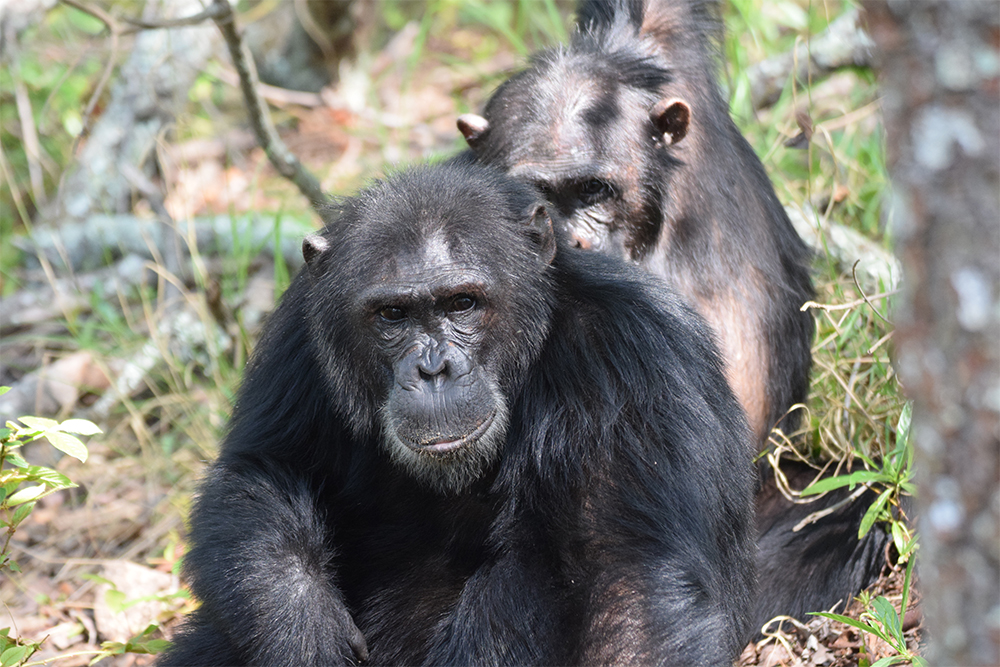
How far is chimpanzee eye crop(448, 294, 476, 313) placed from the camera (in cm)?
375

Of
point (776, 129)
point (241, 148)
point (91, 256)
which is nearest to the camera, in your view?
point (776, 129)

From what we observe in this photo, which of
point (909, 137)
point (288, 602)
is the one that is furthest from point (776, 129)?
point (909, 137)

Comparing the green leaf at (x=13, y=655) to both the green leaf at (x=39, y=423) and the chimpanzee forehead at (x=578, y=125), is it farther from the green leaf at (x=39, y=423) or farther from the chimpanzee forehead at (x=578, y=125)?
the chimpanzee forehead at (x=578, y=125)

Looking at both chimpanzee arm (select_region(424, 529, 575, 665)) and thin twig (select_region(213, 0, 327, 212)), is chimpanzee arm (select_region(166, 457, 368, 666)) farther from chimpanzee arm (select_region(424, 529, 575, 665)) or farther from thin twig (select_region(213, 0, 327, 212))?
thin twig (select_region(213, 0, 327, 212))

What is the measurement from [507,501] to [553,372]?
0.49 metres

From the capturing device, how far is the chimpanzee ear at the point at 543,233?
12.9 ft

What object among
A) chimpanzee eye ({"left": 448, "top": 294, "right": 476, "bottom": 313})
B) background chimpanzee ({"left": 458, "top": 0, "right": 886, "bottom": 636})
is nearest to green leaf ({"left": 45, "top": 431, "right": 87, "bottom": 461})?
chimpanzee eye ({"left": 448, "top": 294, "right": 476, "bottom": 313})

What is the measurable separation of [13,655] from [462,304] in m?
1.99

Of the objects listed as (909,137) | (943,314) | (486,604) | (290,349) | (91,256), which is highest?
(909,137)

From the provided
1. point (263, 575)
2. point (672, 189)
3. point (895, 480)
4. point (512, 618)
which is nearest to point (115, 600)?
point (263, 575)

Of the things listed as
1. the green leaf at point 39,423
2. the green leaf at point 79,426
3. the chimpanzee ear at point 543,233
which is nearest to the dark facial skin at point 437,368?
the chimpanzee ear at point 543,233

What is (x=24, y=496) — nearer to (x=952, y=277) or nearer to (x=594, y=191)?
(x=594, y=191)

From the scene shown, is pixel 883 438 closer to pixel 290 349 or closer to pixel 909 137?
pixel 290 349

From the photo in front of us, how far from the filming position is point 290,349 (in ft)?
14.1
